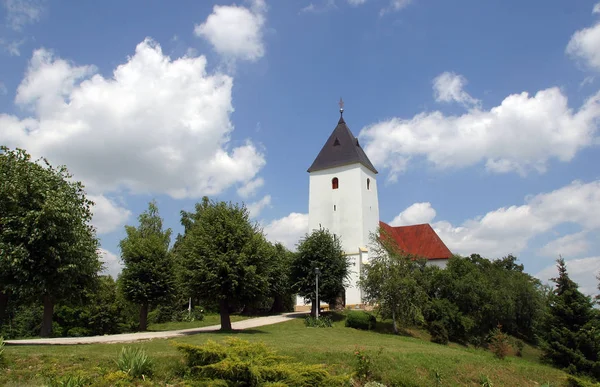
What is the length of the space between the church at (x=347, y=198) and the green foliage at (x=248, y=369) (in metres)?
30.2

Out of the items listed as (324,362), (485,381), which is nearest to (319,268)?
(485,381)

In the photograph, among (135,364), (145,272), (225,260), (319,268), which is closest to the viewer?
(135,364)

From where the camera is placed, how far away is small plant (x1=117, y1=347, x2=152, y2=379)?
998 cm

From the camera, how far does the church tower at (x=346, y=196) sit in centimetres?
4109

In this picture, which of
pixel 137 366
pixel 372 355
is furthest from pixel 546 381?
pixel 137 366

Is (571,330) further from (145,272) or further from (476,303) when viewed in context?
(145,272)

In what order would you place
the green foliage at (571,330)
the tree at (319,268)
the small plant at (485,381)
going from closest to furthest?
the small plant at (485,381)
the green foliage at (571,330)
the tree at (319,268)

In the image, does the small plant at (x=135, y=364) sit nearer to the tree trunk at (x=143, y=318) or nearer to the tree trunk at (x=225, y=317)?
the tree trunk at (x=225, y=317)

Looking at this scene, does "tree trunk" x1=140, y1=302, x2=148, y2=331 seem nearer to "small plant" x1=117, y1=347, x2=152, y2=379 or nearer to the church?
"small plant" x1=117, y1=347, x2=152, y2=379

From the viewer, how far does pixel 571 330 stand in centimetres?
2397

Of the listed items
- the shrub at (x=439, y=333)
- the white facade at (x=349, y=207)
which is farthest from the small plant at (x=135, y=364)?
the white facade at (x=349, y=207)

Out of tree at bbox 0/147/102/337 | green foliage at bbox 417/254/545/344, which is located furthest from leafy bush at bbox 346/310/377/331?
tree at bbox 0/147/102/337

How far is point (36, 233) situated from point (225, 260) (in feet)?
26.6

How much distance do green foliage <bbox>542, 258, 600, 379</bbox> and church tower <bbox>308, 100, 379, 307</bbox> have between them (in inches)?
689
